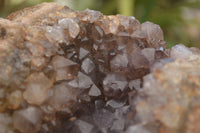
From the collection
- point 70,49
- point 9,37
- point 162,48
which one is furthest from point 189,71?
point 9,37

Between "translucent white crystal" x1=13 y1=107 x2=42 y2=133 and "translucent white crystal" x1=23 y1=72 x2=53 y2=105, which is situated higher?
"translucent white crystal" x1=23 y1=72 x2=53 y2=105

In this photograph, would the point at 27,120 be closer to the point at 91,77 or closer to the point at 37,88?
the point at 37,88

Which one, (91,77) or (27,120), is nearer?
(27,120)

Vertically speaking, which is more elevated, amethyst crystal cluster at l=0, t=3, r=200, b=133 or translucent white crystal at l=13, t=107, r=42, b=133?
amethyst crystal cluster at l=0, t=3, r=200, b=133

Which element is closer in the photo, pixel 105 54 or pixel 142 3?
pixel 105 54

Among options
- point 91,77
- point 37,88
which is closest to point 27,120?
point 37,88

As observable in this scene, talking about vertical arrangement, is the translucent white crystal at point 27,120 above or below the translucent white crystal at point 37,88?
below

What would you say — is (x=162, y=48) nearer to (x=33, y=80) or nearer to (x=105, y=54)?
(x=105, y=54)

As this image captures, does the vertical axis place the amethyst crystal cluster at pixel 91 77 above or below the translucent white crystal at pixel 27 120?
above
